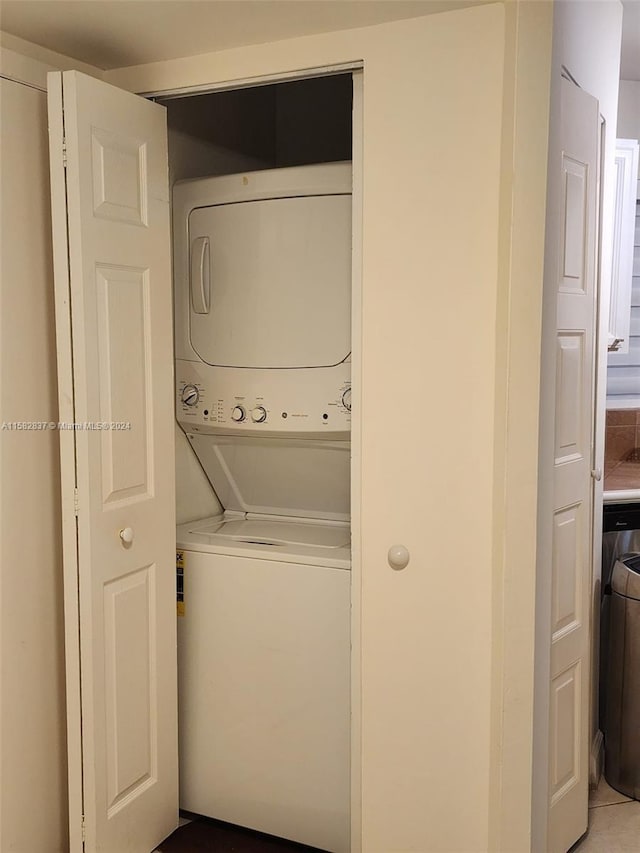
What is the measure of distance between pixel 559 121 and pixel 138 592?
62.5 inches

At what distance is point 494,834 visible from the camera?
196 cm

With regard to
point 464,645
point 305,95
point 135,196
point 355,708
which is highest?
point 305,95

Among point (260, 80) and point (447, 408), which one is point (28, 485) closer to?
point (447, 408)

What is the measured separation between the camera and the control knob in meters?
2.56

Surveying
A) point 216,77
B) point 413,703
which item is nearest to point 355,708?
point 413,703

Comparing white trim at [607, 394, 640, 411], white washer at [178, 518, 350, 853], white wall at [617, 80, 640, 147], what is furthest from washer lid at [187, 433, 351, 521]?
→ white wall at [617, 80, 640, 147]

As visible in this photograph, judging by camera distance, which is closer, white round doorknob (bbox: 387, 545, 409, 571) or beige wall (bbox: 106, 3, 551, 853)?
beige wall (bbox: 106, 3, 551, 853)

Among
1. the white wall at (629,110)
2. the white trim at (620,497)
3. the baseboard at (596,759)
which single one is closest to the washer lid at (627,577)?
the white trim at (620,497)

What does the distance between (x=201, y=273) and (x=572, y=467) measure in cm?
121

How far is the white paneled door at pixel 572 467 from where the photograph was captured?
211 cm

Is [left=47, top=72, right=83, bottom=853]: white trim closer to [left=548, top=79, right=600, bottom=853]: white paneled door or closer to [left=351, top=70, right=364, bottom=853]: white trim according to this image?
[left=351, top=70, right=364, bottom=853]: white trim

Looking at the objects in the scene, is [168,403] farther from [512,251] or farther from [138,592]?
[512,251]
